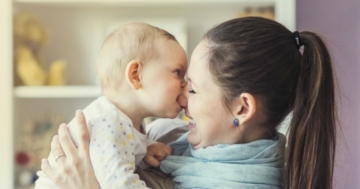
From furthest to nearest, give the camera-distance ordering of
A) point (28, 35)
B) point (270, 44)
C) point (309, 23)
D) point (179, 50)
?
point (309, 23), point (28, 35), point (179, 50), point (270, 44)

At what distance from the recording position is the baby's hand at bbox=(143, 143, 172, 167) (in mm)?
1195

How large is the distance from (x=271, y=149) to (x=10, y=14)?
4.46ft

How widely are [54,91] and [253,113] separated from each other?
3.95ft

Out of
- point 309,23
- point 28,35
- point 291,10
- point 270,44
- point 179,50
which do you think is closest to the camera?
point 270,44

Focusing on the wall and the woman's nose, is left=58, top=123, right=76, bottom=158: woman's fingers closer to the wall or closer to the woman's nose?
the woman's nose

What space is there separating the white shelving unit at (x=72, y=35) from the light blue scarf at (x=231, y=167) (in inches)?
38.0

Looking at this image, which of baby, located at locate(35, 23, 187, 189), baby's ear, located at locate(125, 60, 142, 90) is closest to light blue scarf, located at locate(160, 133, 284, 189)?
baby, located at locate(35, 23, 187, 189)

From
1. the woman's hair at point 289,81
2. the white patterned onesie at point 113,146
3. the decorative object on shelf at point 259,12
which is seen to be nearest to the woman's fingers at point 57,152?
the white patterned onesie at point 113,146

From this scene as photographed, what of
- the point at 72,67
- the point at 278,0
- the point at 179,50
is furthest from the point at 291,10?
the point at 72,67

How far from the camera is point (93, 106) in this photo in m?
1.16

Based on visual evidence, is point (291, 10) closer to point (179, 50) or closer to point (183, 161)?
point (179, 50)

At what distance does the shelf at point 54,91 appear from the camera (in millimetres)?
2061

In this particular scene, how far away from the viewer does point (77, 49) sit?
91.0 inches

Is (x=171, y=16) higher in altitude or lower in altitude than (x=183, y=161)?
higher
